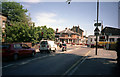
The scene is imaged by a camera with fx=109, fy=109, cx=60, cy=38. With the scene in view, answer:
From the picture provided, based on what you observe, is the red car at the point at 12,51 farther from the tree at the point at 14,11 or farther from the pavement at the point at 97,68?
the tree at the point at 14,11

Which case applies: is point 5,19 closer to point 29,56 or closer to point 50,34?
point 50,34

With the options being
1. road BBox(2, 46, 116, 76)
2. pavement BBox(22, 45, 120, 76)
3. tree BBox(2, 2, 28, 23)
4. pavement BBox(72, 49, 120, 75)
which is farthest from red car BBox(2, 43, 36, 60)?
tree BBox(2, 2, 28, 23)

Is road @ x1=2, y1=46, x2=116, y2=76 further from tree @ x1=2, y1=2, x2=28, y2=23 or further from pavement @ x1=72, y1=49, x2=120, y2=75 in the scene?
tree @ x1=2, y1=2, x2=28, y2=23

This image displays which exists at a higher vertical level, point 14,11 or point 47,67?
point 14,11

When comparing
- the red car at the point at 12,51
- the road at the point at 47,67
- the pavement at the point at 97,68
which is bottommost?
the pavement at the point at 97,68

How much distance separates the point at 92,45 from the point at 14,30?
871 inches

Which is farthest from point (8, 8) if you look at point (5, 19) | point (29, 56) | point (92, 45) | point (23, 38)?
point (29, 56)

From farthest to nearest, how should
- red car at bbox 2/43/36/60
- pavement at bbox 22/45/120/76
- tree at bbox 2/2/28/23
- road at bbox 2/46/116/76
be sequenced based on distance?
1. tree at bbox 2/2/28/23
2. red car at bbox 2/43/36/60
3. pavement at bbox 22/45/120/76
4. road at bbox 2/46/116/76

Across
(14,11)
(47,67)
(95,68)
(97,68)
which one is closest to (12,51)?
(47,67)

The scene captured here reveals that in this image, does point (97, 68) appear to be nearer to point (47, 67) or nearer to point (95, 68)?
point (95, 68)

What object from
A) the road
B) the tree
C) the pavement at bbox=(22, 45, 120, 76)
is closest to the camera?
the road

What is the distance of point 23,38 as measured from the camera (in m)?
26.4

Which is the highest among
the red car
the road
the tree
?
the tree

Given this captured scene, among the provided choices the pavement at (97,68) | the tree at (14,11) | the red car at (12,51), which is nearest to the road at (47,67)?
the pavement at (97,68)
